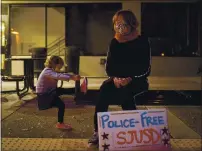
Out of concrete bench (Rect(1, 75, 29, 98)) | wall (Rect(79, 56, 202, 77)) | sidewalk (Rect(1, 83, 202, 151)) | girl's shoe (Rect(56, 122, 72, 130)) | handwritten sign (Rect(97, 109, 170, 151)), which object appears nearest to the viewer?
handwritten sign (Rect(97, 109, 170, 151))

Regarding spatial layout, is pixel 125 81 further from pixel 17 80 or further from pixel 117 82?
pixel 17 80

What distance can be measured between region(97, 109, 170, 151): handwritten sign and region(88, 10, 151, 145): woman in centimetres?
54

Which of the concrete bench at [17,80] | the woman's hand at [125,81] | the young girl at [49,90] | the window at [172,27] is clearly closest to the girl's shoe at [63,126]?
the young girl at [49,90]

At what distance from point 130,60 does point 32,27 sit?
1209 centimetres

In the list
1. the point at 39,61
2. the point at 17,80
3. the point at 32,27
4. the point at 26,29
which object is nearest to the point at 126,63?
the point at 17,80

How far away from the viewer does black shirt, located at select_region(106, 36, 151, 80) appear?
5086mm

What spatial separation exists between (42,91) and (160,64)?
1024cm

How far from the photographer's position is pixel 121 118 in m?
4.59

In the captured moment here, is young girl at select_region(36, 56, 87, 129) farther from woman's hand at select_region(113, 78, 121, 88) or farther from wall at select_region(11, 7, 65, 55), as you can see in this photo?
wall at select_region(11, 7, 65, 55)

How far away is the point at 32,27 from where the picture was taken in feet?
54.4

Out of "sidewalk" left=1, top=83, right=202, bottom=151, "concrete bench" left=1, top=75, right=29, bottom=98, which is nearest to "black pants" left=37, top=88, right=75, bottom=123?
"sidewalk" left=1, top=83, right=202, bottom=151

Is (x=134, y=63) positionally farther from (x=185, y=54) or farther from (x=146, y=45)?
(x=185, y=54)

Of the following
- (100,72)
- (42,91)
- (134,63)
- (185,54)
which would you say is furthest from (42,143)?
(185,54)

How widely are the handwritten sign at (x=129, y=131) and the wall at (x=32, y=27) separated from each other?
1213 centimetres
